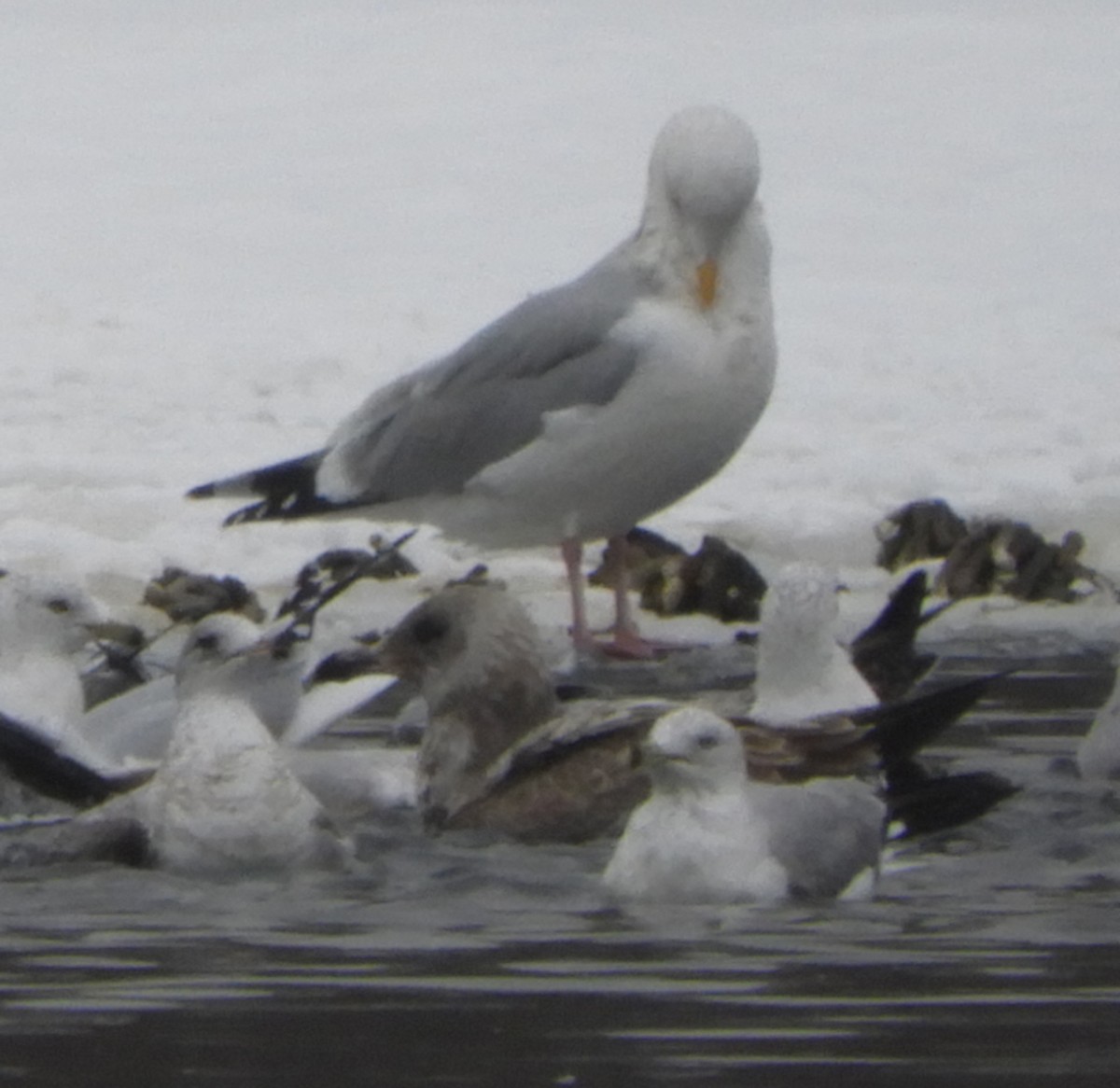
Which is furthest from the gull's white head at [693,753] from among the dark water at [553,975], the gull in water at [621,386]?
the gull in water at [621,386]

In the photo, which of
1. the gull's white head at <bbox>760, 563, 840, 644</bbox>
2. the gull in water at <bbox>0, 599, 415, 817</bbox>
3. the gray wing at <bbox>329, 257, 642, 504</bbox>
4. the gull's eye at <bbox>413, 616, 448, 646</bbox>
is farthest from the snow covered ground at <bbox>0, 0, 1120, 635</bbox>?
the gull's white head at <bbox>760, 563, 840, 644</bbox>

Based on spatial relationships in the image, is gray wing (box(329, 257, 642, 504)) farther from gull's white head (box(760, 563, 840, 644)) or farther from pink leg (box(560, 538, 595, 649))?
gull's white head (box(760, 563, 840, 644))

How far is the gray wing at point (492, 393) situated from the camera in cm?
1001

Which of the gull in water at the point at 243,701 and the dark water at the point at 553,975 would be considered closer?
the dark water at the point at 553,975

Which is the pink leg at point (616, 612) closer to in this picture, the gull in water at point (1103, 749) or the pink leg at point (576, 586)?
the pink leg at point (576, 586)

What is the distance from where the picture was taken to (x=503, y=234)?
19.6 meters

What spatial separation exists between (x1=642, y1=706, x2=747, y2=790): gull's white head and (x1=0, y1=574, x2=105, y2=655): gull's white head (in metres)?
2.45

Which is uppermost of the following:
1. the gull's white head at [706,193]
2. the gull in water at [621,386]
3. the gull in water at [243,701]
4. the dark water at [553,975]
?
the gull's white head at [706,193]

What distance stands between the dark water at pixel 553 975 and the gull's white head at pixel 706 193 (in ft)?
11.0

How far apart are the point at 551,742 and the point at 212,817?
2.67 feet

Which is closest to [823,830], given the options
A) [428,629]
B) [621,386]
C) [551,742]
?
[551,742]

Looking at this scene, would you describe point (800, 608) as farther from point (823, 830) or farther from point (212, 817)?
point (212, 817)

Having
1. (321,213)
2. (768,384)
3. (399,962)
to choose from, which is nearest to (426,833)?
(399,962)

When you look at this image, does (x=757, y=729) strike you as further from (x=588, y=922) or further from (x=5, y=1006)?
(x=5, y=1006)
